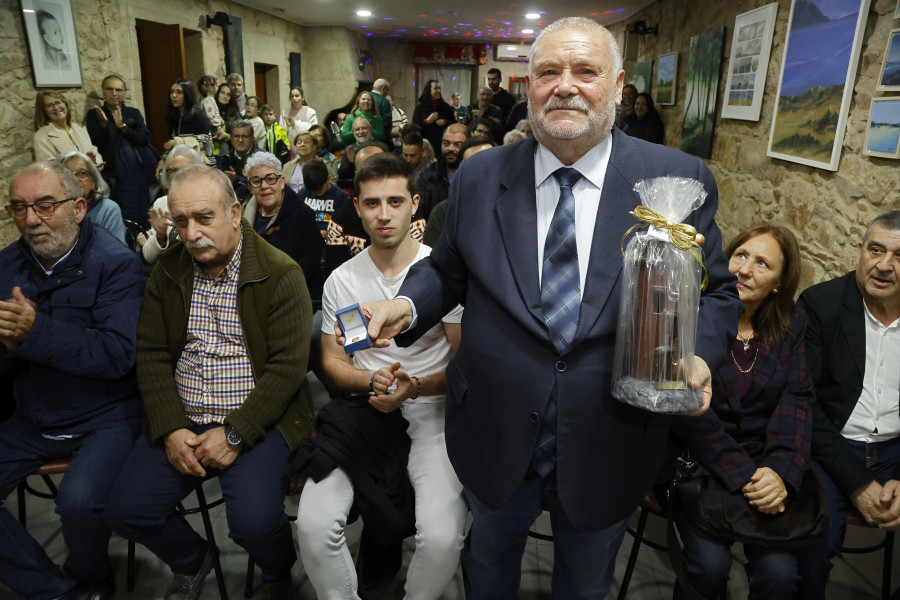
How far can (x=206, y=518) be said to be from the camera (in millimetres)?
2264

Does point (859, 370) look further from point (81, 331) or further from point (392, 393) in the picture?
point (81, 331)

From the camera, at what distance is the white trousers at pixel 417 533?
1929 millimetres

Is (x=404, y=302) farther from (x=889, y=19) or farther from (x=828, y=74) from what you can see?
(x=828, y=74)

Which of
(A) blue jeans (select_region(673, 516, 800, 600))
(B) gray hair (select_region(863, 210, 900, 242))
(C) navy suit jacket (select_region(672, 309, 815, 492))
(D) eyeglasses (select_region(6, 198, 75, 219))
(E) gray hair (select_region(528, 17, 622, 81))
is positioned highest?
(E) gray hair (select_region(528, 17, 622, 81))

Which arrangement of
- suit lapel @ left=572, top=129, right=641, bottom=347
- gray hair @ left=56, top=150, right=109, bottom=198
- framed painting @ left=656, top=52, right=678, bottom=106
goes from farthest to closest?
framed painting @ left=656, top=52, right=678, bottom=106, gray hair @ left=56, top=150, right=109, bottom=198, suit lapel @ left=572, top=129, right=641, bottom=347

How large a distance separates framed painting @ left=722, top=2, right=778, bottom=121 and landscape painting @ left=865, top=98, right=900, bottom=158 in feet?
5.82

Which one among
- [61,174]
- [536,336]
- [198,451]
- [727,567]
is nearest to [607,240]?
[536,336]

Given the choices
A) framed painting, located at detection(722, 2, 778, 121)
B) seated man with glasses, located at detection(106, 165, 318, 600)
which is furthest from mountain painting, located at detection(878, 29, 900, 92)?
seated man with glasses, located at detection(106, 165, 318, 600)

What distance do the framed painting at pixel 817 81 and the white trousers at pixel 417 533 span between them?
11.1ft

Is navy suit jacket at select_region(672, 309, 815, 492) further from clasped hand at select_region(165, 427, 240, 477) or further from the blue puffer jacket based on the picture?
the blue puffer jacket

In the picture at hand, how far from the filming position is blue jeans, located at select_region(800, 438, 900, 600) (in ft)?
6.46

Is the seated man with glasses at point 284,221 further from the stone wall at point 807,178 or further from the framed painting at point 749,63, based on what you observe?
the framed painting at point 749,63

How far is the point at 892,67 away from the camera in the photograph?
121 inches

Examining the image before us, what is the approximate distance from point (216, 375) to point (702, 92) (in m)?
6.32
